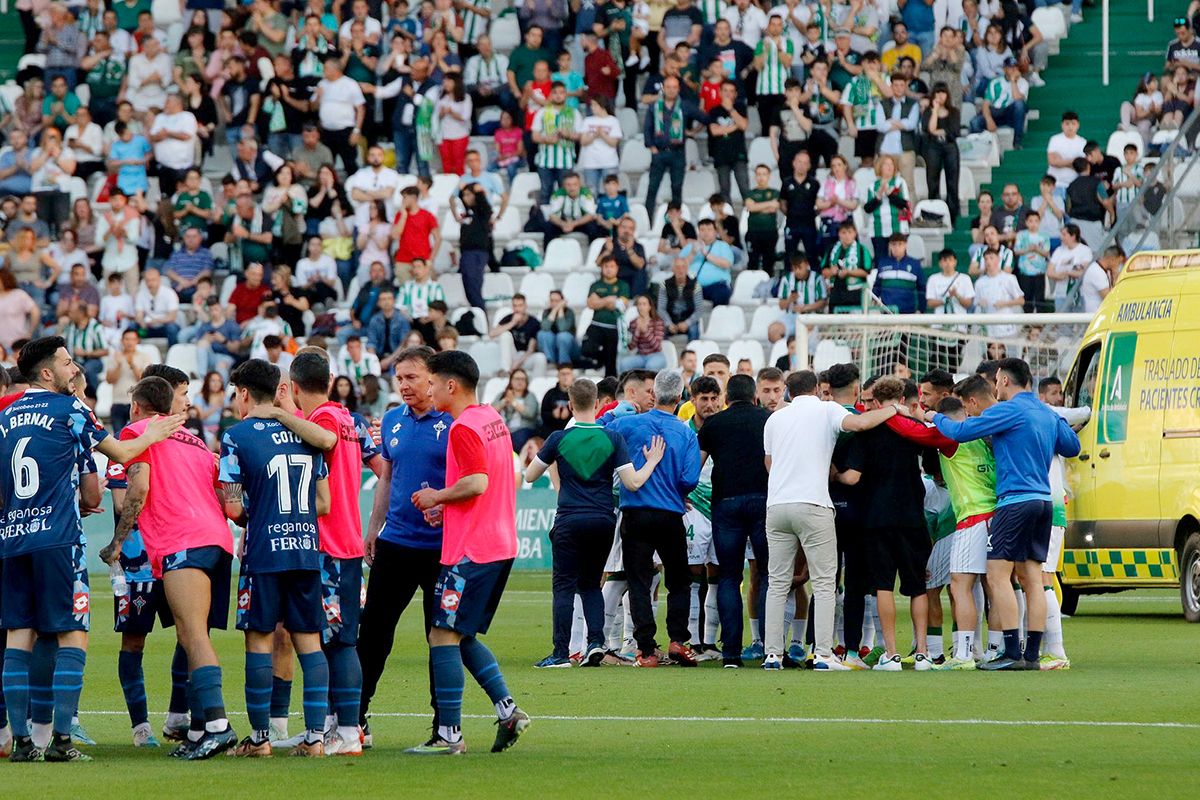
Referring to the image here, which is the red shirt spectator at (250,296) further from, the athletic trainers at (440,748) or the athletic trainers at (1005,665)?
the athletic trainers at (440,748)

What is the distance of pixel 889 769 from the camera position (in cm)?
905

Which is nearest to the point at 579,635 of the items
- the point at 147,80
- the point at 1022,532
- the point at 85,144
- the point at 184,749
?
the point at 1022,532

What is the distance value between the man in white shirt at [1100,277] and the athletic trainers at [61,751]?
56.2 feet

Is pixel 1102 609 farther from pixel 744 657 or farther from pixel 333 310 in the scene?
pixel 333 310

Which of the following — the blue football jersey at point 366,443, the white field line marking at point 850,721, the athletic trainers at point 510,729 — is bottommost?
the white field line marking at point 850,721

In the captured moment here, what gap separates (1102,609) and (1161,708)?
9835 millimetres

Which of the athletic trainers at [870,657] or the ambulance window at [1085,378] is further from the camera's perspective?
the ambulance window at [1085,378]

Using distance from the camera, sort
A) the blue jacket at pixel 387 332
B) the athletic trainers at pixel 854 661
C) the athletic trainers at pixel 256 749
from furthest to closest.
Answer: the blue jacket at pixel 387 332 → the athletic trainers at pixel 854 661 → the athletic trainers at pixel 256 749

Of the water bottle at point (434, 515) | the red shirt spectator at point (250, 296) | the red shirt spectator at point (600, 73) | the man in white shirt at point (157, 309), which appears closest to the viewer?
the water bottle at point (434, 515)

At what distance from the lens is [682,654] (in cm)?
1502

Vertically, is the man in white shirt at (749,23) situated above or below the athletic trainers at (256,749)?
above

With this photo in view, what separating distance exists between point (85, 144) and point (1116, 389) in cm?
1959

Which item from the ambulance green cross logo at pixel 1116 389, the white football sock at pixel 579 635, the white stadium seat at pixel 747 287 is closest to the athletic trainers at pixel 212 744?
the white football sock at pixel 579 635

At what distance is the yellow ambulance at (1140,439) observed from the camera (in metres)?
18.0
